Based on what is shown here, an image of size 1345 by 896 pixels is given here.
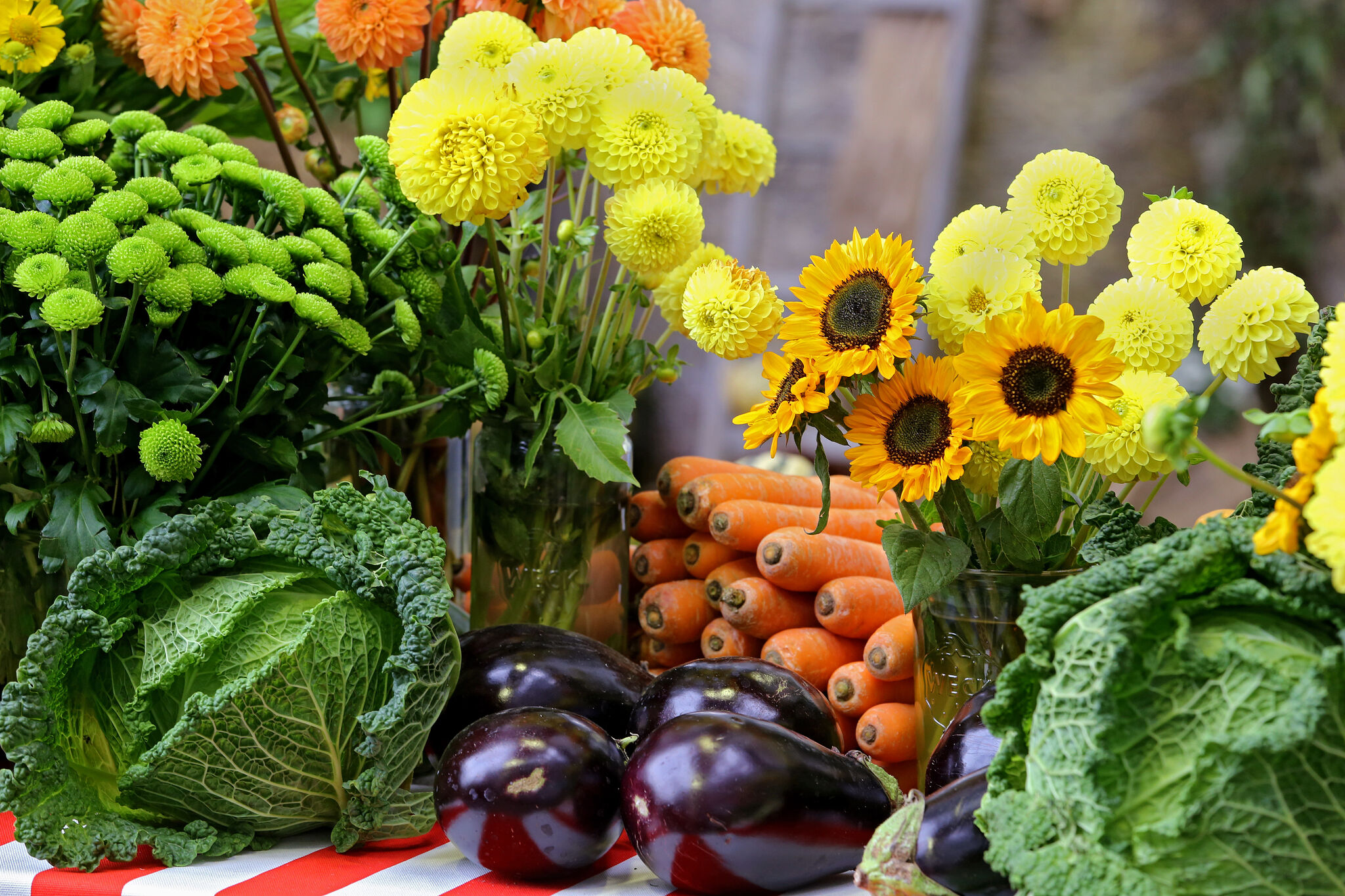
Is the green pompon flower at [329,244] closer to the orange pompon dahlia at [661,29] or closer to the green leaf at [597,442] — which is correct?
the green leaf at [597,442]

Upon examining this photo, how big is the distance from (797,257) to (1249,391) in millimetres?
1567

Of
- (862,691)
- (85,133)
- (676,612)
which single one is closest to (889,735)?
(862,691)

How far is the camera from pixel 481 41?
0.99 m

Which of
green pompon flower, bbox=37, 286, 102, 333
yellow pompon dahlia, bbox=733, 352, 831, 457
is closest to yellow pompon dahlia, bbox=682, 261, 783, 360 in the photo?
yellow pompon dahlia, bbox=733, 352, 831, 457

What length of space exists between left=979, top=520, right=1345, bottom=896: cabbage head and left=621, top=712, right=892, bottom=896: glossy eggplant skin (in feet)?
0.48

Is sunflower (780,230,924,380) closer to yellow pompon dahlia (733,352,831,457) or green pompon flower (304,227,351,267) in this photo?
yellow pompon dahlia (733,352,831,457)

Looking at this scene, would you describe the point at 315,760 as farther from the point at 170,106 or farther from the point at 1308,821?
the point at 170,106

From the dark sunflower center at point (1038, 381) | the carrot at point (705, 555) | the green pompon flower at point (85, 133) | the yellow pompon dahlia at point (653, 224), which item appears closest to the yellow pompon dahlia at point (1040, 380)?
the dark sunflower center at point (1038, 381)

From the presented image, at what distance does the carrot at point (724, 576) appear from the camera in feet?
A: 3.93

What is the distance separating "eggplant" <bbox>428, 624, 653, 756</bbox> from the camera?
0.91m

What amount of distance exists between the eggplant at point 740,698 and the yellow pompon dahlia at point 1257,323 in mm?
402

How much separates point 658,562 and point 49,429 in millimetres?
661

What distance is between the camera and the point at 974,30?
3.29 meters

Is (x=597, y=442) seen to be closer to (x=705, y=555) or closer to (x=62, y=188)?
(x=705, y=555)
